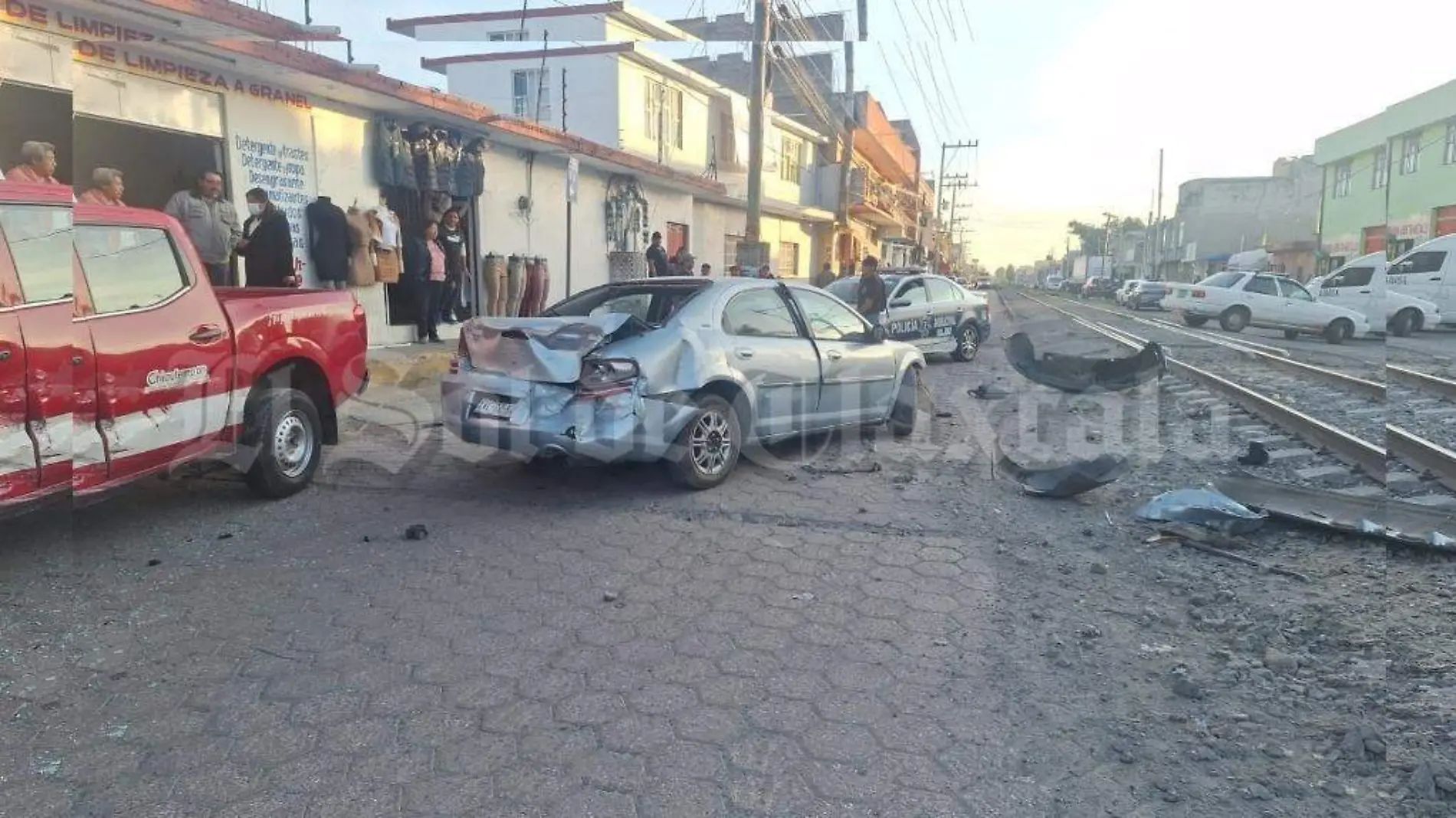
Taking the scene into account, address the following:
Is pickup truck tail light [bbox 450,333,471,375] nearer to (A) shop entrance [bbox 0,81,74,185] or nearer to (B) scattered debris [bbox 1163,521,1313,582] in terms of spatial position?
(B) scattered debris [bbox 1163,521,1313,582]

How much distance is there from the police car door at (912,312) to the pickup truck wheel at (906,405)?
509 centimetres

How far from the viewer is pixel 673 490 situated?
19.0 feet

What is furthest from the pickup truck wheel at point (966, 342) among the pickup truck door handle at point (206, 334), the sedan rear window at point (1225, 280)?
the sedan rear window at point (1225, 280)

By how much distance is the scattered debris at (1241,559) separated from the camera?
4477mm

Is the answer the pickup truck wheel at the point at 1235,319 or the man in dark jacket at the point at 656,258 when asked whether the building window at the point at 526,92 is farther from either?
Answer: the pickup truck wheel at the point at 1235,319

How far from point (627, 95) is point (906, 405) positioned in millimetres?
14872

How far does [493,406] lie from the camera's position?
538cm

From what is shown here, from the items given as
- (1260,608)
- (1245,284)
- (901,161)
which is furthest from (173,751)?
(901,161)

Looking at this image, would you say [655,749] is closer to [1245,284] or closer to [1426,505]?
[1426,505]

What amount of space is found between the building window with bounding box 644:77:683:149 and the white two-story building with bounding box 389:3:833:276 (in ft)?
0.12

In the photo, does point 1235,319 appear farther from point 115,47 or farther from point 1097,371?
point 115,47

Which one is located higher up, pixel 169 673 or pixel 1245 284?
pixel 1245 284

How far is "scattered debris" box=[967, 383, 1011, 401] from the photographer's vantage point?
35.0 feet

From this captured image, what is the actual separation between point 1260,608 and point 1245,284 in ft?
73.2
